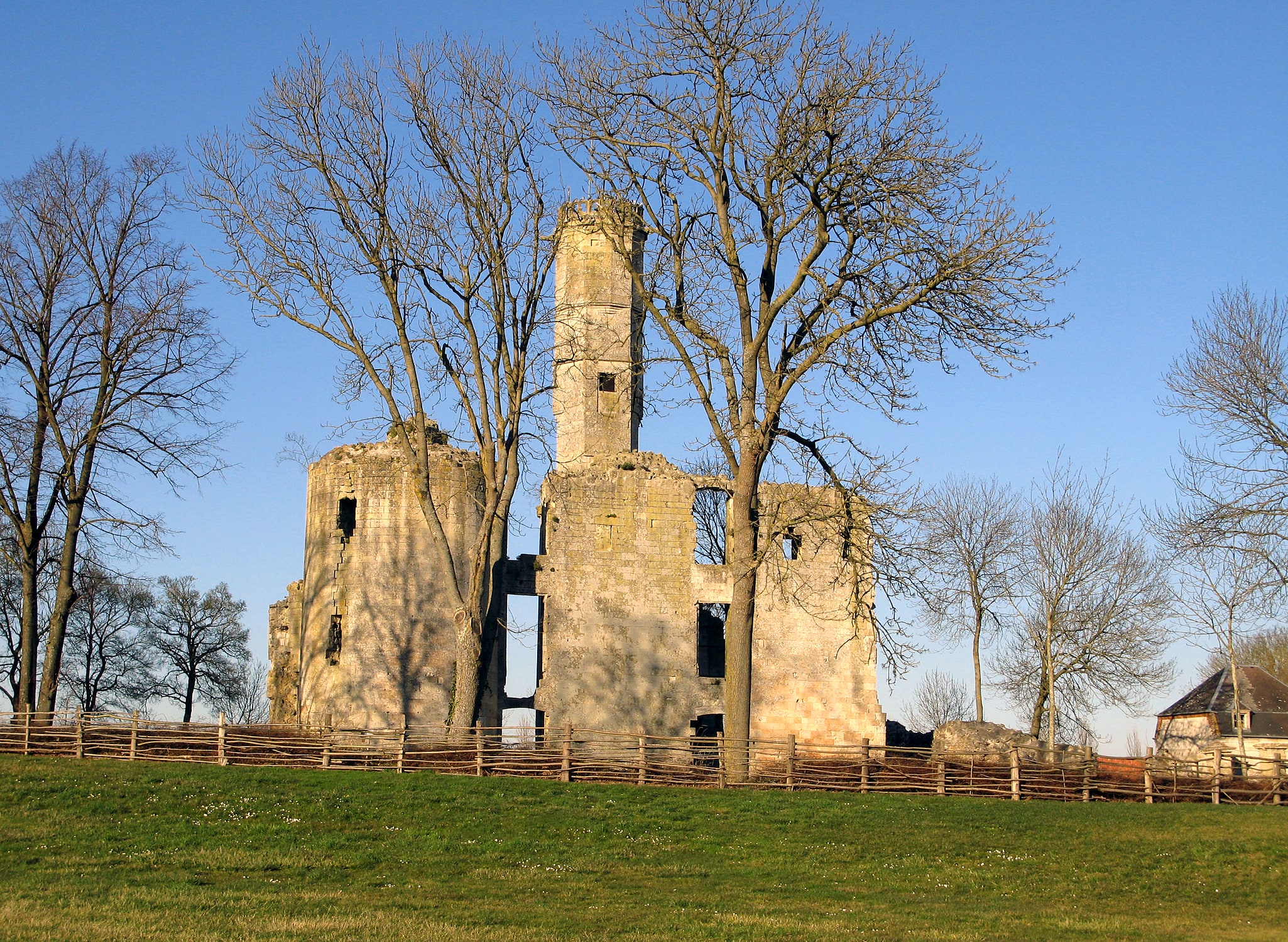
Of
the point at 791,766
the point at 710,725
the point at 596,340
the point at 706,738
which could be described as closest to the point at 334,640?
the point at 706,738

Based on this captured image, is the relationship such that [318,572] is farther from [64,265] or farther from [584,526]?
[64,265]

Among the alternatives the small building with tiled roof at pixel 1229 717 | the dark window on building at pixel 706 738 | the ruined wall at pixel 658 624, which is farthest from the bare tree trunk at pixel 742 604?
the small building with tiled roof at pixel 1229 717

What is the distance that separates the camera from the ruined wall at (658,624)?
27750 mm

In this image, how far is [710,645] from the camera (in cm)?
3102

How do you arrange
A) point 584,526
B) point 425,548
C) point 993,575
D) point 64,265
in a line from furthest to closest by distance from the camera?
point 993,575 < point 584,526 < point 425,548 < point 64,265

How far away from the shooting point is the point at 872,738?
28938mm

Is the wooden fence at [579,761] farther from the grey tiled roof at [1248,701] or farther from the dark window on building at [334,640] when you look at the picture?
the grey tiled roof at [1248,701]

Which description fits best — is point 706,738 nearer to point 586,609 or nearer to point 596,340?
point 586,609

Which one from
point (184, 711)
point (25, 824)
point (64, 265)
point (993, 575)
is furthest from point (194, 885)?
point (184, 711)

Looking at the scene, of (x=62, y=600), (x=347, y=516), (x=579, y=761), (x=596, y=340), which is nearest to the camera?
(x=579, y=761)

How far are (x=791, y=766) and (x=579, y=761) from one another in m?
3.65

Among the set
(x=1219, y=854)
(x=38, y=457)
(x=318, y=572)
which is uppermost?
(x=38, y=457)

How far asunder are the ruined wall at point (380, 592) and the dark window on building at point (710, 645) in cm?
593

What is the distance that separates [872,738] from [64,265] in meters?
19.5
